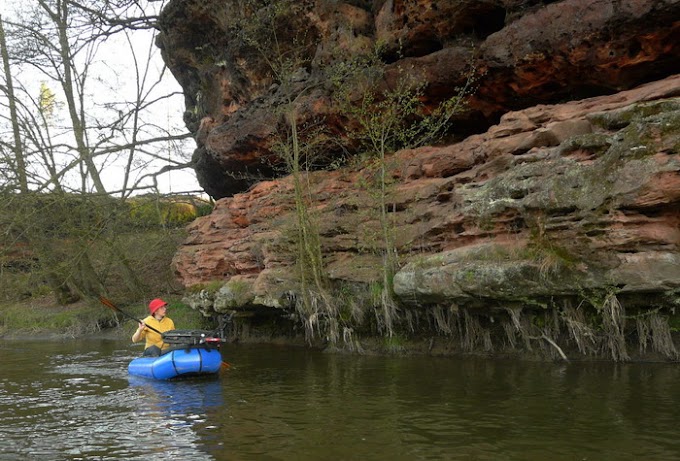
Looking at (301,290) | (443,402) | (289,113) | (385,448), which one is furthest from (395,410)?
(289,113)

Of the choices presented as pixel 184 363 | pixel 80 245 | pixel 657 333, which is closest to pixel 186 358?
pixel 184 363

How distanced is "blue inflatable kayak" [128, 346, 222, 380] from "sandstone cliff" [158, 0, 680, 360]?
3.49 meters

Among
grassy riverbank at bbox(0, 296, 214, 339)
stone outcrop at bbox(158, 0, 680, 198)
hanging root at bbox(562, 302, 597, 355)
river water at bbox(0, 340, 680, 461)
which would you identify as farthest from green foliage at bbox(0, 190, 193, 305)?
hanging root at bbox(562, 302, 597, 355)

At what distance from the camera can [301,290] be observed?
45.7 feet

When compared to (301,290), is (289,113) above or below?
above

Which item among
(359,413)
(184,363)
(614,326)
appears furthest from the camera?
(184,363)

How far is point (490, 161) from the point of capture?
12141 millimetres

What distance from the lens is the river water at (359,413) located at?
596cm

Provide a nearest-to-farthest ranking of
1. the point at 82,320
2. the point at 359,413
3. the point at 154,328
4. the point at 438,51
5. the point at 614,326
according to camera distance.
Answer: the point at 359,413 < the point at 614,326 < the point at 154,328 < the point at 438,51 < the point at 82,320

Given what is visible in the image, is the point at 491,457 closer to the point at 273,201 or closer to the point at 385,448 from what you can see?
the point at 385,448

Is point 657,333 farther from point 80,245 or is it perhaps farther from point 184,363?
point 80,245

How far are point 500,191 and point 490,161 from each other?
118 centimetres

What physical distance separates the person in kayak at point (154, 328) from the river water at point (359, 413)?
770 millimetres

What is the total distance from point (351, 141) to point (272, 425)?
1061cm
